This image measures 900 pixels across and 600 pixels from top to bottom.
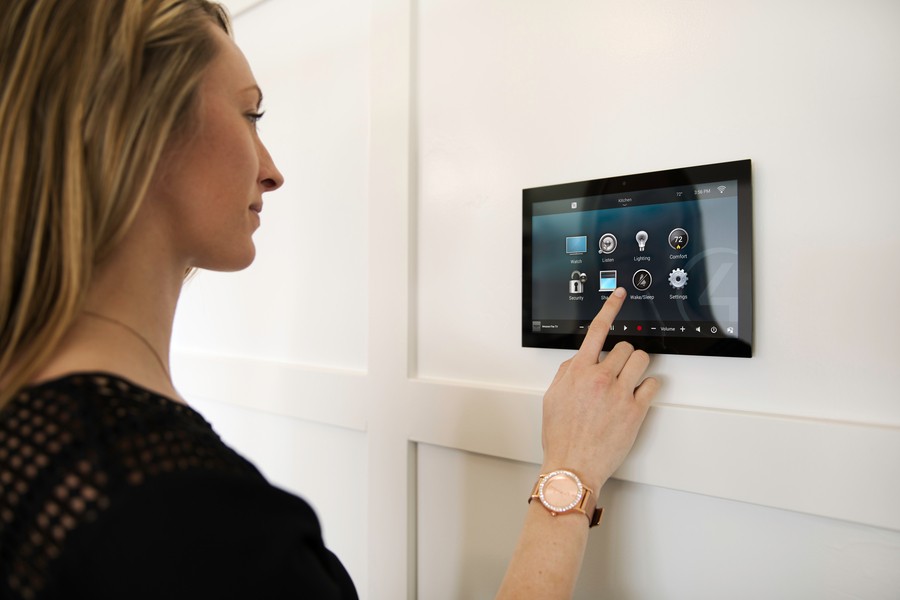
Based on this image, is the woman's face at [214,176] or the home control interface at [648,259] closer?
the woman's face at [214,176]

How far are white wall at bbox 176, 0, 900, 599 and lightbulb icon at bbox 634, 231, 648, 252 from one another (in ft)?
0.29

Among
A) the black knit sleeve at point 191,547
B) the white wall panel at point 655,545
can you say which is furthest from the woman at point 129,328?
the white wall panel at point 655,545

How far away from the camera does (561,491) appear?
65 cm

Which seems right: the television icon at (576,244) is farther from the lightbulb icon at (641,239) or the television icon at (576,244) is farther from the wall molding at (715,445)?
the wall molding at (715,445)

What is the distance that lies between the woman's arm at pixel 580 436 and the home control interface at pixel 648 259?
0.13ft

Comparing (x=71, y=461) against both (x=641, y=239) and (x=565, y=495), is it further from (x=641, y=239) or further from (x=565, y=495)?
(x=641, y=239)

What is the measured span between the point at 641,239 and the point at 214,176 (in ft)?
1.68

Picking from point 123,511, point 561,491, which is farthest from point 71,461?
point 561,491

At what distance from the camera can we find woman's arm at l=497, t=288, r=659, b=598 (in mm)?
620

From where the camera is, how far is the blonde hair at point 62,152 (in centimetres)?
46

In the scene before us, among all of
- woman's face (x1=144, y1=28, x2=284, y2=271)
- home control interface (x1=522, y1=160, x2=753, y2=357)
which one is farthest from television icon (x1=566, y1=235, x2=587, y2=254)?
woman's face (x1=144, y1=28, x2=284, y2=271)

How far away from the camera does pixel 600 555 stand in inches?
30.4

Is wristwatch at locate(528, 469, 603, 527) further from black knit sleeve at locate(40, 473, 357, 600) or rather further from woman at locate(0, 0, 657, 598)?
black knit sleeve at locate(40, 473, 357, 600)

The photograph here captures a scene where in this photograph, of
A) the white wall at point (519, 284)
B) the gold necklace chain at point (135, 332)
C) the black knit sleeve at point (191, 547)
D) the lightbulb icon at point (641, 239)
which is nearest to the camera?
the black knit sleeve at point (191, 547)
